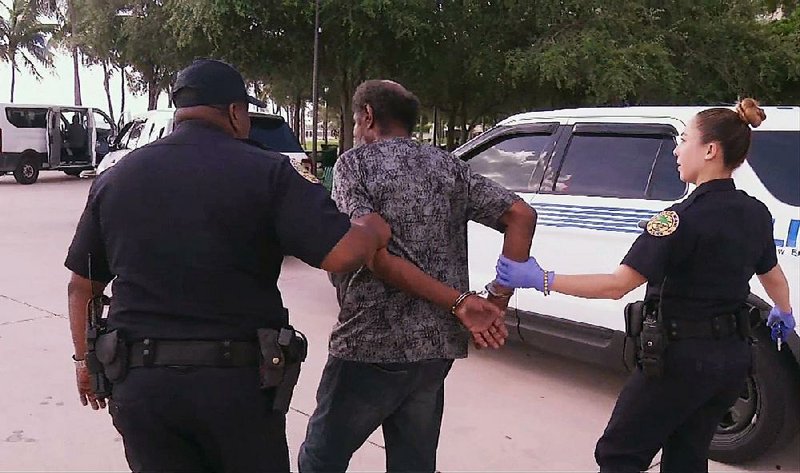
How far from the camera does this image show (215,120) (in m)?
2.04

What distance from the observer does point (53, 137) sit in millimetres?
19641

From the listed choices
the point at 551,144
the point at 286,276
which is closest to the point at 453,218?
the point at 551,144

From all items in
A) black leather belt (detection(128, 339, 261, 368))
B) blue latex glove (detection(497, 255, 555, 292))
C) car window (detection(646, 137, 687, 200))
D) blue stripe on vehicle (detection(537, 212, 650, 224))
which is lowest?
blue stripe on vehicle (detection(537, 212, 650, 224))

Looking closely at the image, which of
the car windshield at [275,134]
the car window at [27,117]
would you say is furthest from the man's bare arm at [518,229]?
the car window at [27,117]

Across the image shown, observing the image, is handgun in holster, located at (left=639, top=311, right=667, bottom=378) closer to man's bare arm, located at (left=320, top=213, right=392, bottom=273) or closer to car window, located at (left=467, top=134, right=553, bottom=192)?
man's bare arm, located at (left=320, top=213, right=392, bottom=273)

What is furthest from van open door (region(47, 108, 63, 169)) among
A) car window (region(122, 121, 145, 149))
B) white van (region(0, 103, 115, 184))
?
car window (region(122, 121, 145, 149))

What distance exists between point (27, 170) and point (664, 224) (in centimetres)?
1992

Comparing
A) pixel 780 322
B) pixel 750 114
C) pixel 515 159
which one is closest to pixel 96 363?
pixel 750 114

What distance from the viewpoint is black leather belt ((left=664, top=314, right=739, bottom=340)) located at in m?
2.57

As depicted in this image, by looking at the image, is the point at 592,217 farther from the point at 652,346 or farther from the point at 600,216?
the point at 652,346

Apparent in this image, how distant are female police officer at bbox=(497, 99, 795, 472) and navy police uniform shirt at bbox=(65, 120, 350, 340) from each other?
2.70ft

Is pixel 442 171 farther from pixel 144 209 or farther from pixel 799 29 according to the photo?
pixel 799 29

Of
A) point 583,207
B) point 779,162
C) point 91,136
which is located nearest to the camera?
point 779,162

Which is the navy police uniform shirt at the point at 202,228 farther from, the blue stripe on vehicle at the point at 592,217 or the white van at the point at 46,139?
the white van at the point at 46,139
